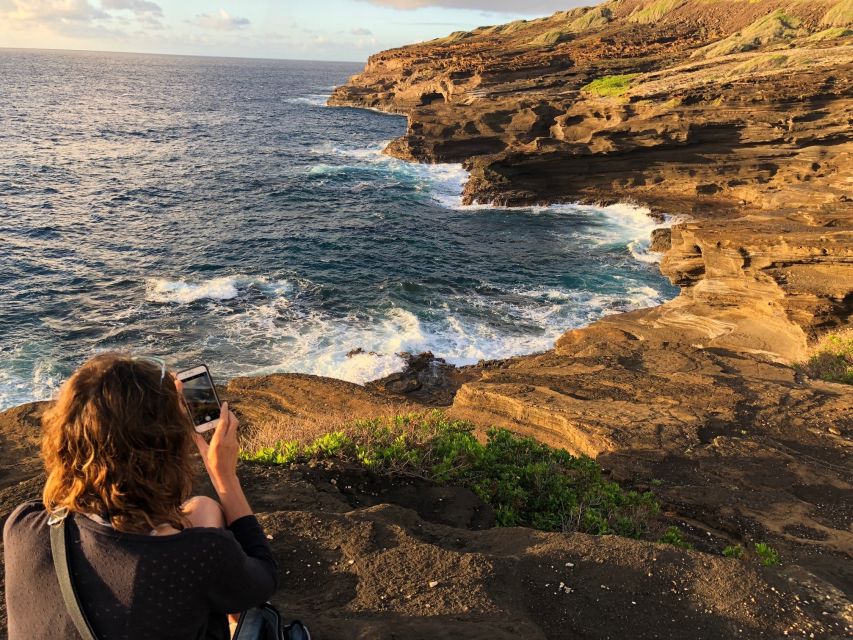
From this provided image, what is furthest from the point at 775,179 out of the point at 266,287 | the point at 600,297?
the point at 266,287

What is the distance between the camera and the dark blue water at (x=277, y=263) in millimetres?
22453

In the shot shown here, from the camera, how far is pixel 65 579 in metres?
2.43

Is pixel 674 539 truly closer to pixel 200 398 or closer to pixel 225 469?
pixel 225 469

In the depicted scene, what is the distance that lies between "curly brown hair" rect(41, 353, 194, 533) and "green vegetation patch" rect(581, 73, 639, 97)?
160 ft

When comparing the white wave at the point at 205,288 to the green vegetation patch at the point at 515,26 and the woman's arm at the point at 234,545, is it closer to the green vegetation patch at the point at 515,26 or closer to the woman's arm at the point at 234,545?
the woman's arm at the point at 234,545

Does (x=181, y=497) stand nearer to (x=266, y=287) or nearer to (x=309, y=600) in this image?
(x=309, y=600)

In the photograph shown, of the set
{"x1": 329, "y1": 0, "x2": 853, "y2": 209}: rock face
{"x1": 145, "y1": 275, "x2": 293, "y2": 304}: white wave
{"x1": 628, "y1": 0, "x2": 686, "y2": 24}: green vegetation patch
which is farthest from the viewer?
{"x1": 628, "y1": 0, "x2": 686, "y2": 24}: green vegetation patch

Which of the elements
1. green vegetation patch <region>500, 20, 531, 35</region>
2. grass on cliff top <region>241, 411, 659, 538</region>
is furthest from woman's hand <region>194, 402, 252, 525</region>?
green vegetation patch <region>500, 20, 531, 35</region>

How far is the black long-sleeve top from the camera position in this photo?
2449 millimetres

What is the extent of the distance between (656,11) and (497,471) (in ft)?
347

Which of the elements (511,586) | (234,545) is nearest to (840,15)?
(511,586)

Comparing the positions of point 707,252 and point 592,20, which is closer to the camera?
point 707,252

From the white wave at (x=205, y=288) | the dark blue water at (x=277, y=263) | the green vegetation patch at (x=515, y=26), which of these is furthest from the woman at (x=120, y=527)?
the green vegetation patch at (x=515, y=26)

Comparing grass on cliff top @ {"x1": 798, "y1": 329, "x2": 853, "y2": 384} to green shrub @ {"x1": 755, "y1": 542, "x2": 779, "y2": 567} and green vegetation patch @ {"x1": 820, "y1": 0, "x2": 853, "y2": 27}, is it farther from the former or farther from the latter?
green vegetation patch @ {"x1": 820, "y1": 0, "x2": 853, "y2": 27}
